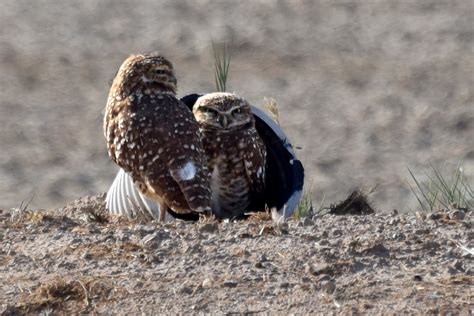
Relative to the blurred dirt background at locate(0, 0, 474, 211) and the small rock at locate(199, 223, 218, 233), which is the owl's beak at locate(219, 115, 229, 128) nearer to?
the small rock at locate(199, 223, 218, 233)

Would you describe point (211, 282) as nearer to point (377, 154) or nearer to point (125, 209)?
point (125, 209)

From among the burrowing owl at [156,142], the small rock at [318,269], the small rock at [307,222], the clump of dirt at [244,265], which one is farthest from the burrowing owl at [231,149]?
the small rock at [318,269]

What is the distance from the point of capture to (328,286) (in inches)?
295

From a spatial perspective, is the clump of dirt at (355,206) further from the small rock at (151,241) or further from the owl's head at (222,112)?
the small rock at (151,241)

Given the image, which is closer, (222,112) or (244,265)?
(244,265)

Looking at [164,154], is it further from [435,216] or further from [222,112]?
[435,216]

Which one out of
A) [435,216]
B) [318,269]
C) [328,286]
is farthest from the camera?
[435,216]

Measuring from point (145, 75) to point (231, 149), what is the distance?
709 millimetres

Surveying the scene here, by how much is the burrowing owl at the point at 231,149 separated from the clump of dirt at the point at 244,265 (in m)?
1.42

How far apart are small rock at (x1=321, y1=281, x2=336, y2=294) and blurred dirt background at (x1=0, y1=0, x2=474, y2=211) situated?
608 centimetres

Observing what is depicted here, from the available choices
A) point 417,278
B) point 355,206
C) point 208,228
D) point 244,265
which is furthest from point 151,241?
point 355,206

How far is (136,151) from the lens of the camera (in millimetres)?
9398

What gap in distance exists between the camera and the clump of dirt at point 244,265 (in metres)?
7.40

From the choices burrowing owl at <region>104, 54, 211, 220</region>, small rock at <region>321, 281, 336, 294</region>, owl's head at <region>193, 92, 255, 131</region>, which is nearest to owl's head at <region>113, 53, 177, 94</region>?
burrowing owl at <region>104, 54, 211, 220</region>
